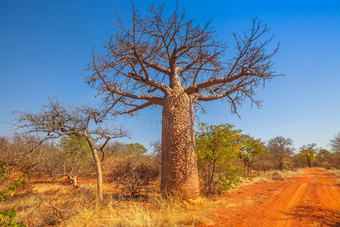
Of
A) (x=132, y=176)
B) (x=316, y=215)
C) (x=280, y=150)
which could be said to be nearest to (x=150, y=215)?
(x=132, y=176)

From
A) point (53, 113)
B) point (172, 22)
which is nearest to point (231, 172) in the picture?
point (172, 22)

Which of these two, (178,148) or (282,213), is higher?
(178,148)

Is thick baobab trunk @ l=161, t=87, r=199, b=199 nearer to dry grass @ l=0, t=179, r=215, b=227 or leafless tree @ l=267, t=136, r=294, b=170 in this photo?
dry grass @ l=0, t=179, r=215, b=227

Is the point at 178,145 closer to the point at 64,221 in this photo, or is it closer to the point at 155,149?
the point at 64,221

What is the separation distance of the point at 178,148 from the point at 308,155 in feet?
83.9

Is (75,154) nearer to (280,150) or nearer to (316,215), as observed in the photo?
(316,215)

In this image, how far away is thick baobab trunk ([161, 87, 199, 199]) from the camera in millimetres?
4098

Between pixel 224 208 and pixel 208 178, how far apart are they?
1.48 m

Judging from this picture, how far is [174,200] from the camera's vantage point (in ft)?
12.7

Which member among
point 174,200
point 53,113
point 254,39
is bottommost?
point 174,200

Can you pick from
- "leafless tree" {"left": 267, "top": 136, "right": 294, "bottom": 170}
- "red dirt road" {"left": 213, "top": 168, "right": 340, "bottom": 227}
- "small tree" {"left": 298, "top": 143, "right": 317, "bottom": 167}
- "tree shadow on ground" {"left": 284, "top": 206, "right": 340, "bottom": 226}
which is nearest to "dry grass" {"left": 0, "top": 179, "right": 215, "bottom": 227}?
"red dirt road" {"left": 213, "top": 168, "right": 340, "bottom": 227}

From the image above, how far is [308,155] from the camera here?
21859mm

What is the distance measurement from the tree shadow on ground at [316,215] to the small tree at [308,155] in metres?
23.5

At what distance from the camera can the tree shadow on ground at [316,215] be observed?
2.88 metres
